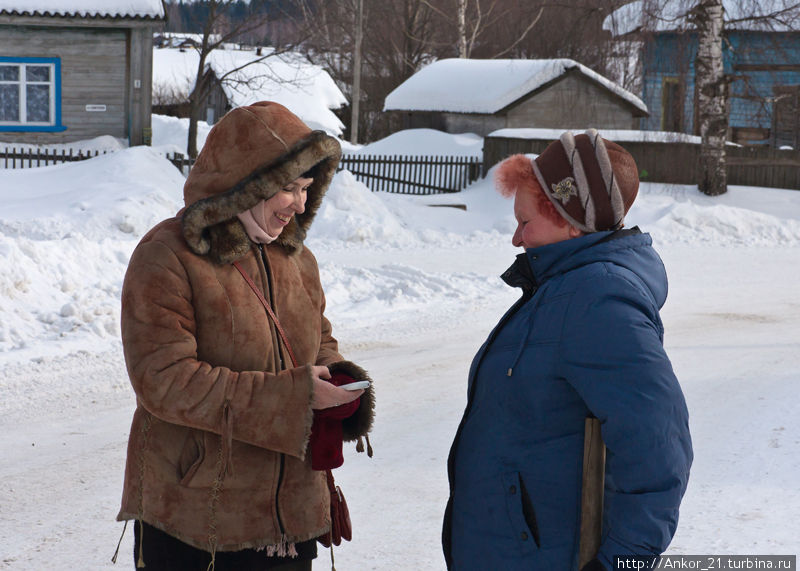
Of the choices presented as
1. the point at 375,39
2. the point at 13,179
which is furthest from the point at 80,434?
the point at 375,39

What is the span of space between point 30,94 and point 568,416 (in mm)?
20949

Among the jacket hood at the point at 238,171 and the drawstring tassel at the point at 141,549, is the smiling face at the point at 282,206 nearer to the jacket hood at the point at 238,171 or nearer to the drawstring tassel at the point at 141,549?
the jacket hood at the point at 238,171

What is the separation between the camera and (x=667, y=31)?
21016 mm

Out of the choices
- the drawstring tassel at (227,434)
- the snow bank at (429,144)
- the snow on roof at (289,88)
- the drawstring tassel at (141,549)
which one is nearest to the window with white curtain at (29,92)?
the snow bank at (429,144)

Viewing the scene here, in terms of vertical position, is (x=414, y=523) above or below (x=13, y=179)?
Answer: below

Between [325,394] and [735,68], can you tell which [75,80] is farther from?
[325,394]

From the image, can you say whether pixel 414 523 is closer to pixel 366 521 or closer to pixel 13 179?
pixel 366 521

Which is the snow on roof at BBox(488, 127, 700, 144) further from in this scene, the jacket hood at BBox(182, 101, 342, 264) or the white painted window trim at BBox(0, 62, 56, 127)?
the jacket hood at BBox(182, 101, 342, 264)

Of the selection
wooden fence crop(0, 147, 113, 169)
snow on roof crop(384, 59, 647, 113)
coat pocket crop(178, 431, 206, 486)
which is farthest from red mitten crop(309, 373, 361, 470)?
snow on roof crop(384, 59, 647, 113)

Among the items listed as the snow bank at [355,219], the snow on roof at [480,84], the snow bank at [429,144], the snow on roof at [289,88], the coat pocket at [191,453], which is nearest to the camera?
the coat pocket at [191,453]

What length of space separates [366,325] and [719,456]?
4.15 m

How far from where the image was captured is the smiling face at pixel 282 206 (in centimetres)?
259

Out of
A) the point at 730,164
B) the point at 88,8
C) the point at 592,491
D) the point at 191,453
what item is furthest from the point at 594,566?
the point at 730,164

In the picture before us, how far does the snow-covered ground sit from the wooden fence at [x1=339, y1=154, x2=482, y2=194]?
223 inches
